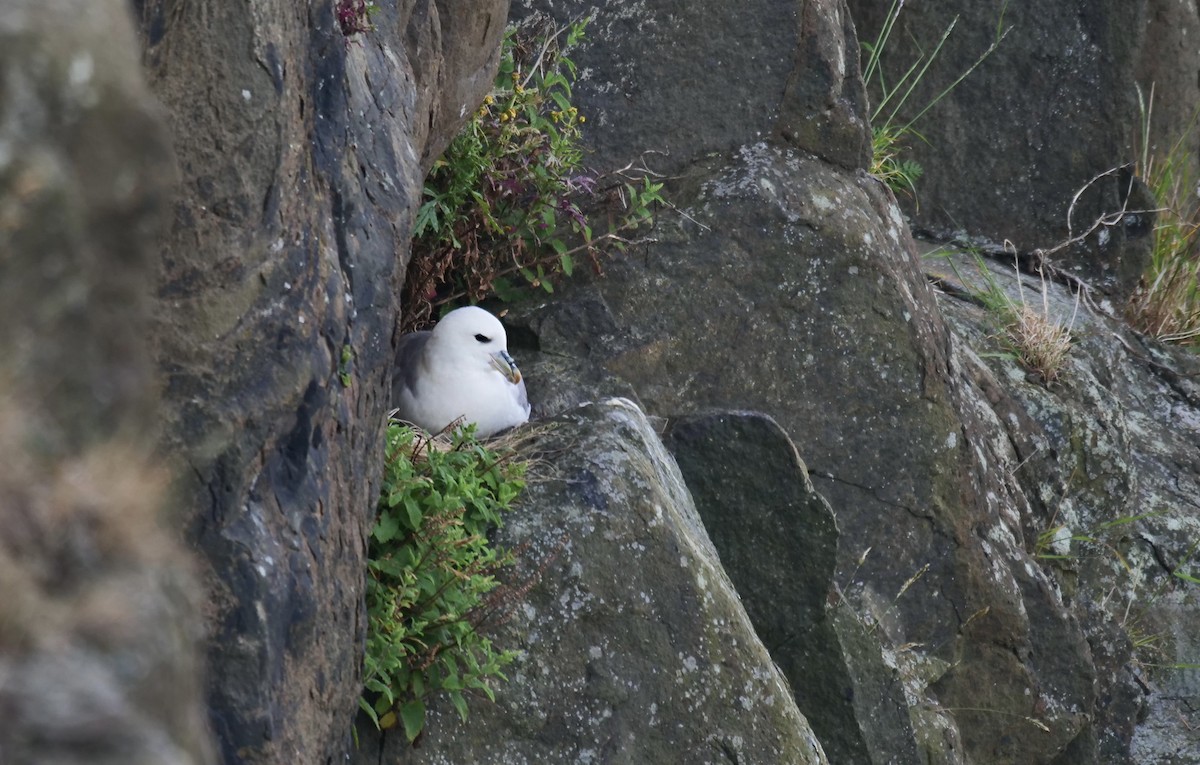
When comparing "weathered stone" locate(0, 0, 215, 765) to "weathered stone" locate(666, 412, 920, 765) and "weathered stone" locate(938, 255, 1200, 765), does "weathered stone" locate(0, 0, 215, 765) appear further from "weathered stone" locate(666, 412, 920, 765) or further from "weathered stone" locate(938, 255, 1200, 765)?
"weathered stone" locate(938, 255, 1200, 765)

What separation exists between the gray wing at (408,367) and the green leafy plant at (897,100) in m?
3.73

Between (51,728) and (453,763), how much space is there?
2387 mm

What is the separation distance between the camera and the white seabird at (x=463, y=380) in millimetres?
4469

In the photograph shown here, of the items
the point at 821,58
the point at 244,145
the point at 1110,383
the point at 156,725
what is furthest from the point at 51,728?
the point at 1110,383

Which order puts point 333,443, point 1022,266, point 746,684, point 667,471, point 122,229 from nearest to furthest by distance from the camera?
1. point 122,229
2. point 333,443
3. point 746,684
4. point 667,471
5. point 1022,266

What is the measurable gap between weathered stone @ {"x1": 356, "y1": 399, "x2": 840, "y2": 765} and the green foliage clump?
14 cm

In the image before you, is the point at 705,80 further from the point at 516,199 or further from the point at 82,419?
the point at 82,419

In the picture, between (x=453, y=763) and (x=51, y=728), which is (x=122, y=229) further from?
(x=453, y=763)

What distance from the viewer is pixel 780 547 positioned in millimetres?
4742

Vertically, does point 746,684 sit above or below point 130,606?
below

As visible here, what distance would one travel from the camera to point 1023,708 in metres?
5.87

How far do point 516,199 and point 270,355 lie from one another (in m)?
2.62

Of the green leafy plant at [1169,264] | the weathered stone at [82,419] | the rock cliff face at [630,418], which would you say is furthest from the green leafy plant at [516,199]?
the green leafy plant at [1169,264]

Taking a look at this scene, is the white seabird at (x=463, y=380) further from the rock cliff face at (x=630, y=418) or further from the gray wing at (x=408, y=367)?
the rock cliff face at (x=630, y=418)
